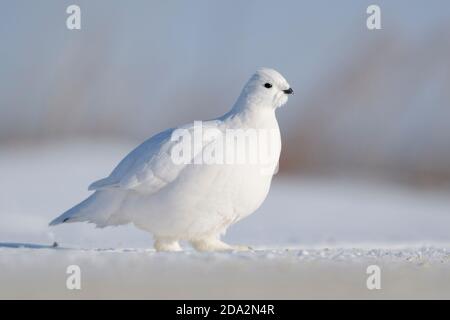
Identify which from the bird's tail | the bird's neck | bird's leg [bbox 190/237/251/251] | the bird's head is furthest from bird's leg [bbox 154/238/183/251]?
the bird's head

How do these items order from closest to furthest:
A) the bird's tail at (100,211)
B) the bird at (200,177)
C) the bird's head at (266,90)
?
the bird at (200,177)
the bird's tail at (100,211)
the bird's head at (266,90)

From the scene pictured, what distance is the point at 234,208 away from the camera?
6.77 meters

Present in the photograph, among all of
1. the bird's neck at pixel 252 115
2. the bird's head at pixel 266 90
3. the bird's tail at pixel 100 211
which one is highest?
the bird's head at pixel 266 90

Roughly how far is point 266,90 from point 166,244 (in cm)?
151

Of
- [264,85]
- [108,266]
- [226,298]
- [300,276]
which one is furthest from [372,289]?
[264,85]

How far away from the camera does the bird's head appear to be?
7141 mm

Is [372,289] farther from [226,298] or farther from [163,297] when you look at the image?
[163,297]

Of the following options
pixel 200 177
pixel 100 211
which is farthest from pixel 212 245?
pixel 100 211

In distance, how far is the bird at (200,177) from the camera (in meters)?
6.66

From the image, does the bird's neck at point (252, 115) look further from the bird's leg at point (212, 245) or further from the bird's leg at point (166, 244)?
the bird's leg at point (166, 244)

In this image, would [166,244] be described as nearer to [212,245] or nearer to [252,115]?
[212,245]

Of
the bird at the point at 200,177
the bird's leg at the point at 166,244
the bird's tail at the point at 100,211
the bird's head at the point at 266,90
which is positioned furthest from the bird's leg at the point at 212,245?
the bird's head at the point at 266,90

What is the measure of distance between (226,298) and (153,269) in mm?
647

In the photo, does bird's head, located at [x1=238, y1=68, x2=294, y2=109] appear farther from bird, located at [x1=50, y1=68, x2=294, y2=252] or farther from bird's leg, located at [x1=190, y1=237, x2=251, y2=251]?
bird's leg, located at [x1=190, y1=237, x2=251, y2=251]
